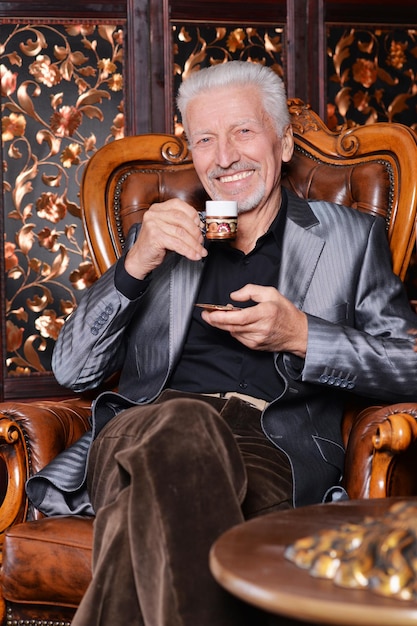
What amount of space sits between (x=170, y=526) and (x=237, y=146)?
3.90 feet

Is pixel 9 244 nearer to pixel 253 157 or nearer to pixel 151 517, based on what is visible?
pixel 253 157

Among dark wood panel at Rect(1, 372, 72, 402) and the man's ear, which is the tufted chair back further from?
dark wood panel at Rect(1, 372, 72, 402)

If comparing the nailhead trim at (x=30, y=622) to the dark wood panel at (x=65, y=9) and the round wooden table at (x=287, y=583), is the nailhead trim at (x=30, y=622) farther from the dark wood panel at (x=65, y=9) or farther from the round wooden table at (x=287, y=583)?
the dark wood panel at (x=65, y=9)

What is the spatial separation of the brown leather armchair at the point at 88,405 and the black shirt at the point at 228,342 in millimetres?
245

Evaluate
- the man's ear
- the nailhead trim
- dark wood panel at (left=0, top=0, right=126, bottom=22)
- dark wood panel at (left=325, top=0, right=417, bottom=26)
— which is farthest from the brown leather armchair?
dark wood panel at (left=325, top=0, right=417, bottom=26)

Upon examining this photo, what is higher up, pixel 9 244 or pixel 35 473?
pixel 9 244

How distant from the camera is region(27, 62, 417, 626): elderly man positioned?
208cm

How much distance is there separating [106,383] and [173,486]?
111cm

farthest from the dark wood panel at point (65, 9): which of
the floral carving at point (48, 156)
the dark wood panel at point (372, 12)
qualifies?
the dark wood panel at point (372, 12)

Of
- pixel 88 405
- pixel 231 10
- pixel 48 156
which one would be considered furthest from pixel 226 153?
pixel 231 10

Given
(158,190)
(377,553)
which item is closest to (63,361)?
(158,190)

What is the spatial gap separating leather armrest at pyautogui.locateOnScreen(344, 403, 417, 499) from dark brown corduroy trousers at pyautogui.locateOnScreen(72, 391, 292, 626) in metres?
0.42

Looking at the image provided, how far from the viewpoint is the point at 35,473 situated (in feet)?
7.28

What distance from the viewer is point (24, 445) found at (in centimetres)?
221
